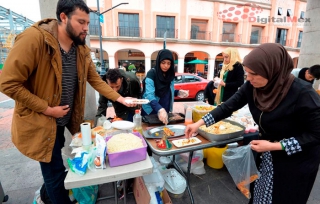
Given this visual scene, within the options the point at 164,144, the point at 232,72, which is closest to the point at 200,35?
the point at 232,72

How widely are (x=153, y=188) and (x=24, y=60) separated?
1.50m

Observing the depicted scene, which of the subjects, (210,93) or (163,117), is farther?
(210,93)

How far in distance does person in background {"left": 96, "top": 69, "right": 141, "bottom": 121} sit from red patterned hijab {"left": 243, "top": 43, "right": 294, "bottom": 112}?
64.3 inches

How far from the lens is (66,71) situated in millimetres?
1413

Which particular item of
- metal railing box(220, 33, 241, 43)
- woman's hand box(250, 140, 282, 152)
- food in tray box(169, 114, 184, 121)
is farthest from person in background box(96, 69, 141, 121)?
metal railing box(220, 33, 241, 43)

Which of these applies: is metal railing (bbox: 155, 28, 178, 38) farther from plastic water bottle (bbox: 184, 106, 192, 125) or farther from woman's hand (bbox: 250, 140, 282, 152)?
woman's hand (bbox: 250, 140, 282, 152)

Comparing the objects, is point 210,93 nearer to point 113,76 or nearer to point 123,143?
point 113,76

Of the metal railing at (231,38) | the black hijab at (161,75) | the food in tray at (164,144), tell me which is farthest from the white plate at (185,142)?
the metal railing at (231,38)

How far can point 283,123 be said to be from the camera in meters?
1.12

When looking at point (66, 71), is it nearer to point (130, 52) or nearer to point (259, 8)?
point (130, 52)

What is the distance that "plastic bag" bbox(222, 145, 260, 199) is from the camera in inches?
68.1

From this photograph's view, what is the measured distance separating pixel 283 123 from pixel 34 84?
5.76 ft

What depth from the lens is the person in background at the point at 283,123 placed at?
3.46ft

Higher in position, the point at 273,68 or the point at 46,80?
the point at 273,68
